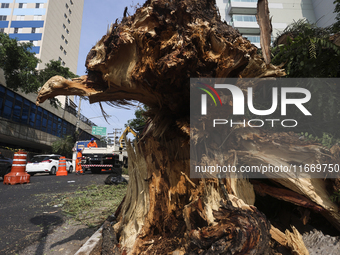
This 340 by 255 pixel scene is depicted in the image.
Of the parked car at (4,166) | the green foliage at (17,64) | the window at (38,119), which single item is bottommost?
the parked car at (4,166)

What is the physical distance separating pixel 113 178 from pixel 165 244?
613 centimetres

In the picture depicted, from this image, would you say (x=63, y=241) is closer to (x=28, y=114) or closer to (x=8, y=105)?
(x=8, y=105)

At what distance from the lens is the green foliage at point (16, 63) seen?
1345 cm

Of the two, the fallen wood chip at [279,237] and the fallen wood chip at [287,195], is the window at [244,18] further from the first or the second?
the fallen wood chip at [279,237]

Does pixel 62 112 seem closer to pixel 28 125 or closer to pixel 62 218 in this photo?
pixel 28 125

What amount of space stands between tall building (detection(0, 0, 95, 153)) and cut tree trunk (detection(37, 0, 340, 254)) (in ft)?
55.7

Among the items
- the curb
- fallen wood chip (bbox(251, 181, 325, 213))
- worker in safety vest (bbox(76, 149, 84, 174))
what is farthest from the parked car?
fallen wood chip (bbox(251, 181, 325, 213))

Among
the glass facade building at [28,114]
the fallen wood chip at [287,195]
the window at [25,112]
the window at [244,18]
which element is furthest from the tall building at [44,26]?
the fallen wood chip at [287,195]

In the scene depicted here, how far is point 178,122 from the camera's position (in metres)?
2.39

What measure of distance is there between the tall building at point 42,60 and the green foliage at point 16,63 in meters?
2.83

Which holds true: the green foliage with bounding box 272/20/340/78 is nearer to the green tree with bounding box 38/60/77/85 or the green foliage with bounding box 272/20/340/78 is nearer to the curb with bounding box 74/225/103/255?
the curb with bounding box 74/225/103/255

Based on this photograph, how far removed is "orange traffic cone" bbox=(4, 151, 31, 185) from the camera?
26.2ft

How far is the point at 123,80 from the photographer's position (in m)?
2.39

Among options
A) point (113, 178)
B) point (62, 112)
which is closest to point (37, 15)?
point (62, 112)
